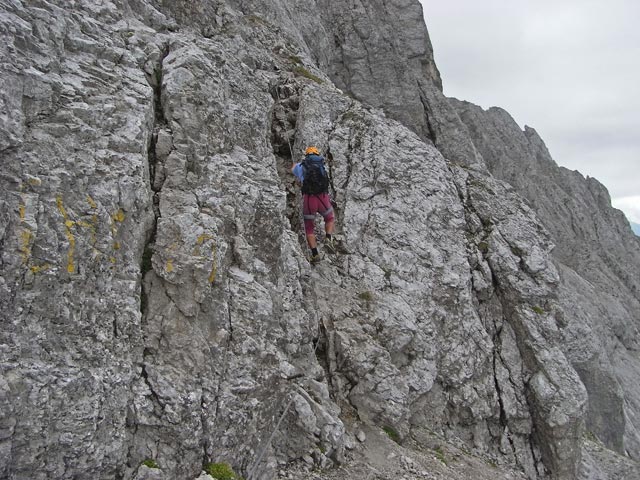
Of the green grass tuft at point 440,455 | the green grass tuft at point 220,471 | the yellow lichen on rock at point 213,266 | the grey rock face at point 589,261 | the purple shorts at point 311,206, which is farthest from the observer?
the grey rock face at point 589,261

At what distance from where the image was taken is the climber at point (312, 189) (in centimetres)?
1434

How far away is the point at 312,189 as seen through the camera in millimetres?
14531

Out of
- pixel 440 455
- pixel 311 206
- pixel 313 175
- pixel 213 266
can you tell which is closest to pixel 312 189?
pixel 313 175

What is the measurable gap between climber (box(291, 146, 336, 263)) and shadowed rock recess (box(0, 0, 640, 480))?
0.63m

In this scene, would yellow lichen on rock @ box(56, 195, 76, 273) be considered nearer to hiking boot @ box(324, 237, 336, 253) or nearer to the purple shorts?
the purple shorts

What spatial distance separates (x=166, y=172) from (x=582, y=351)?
66.5 ft

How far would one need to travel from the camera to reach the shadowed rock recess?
7.89 m

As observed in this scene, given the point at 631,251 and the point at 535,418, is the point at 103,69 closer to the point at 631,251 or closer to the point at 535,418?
the point at 535,418

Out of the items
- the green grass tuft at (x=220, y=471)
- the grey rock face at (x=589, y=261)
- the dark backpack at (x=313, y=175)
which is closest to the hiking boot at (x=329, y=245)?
the dark backpack at (x=313, y=175)

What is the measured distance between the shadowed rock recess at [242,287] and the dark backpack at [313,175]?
107 cm

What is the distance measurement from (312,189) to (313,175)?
472 millimetres

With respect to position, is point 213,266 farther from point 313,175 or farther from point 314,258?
point 313,175

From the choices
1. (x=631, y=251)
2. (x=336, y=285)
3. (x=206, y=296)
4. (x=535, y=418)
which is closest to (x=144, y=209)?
(x=206, y=296)

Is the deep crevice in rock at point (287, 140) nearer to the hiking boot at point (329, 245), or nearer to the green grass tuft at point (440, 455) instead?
the hiking boot at point (329, 245)
